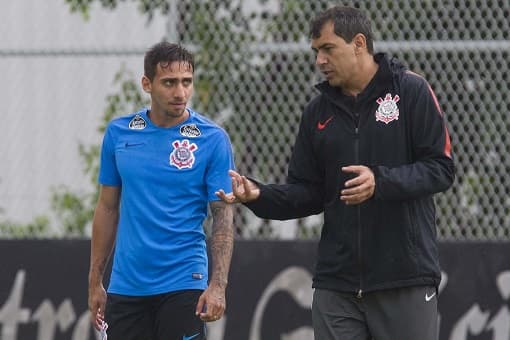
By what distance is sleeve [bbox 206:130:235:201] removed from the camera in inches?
228

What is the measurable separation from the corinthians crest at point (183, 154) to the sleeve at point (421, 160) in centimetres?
110

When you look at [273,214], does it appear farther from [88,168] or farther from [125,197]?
[88,168]

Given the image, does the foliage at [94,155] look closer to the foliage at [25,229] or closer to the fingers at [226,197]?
the foliage at [25,229]

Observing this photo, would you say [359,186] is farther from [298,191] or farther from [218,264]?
[218,264]

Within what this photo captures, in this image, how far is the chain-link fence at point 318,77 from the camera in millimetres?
8367

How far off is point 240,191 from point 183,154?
1.82ft

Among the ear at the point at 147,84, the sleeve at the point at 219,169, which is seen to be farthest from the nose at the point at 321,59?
the ear at the point at 147,84

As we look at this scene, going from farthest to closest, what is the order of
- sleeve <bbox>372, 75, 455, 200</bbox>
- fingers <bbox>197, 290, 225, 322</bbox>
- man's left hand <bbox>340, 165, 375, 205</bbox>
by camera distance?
fingers <bbox>197, 290, 225, 322</bbox> → sleeve <bbox>372, 75, 455, 200</bbox> → man's left hand <bbox>340, 165, 375, 205</bbox>

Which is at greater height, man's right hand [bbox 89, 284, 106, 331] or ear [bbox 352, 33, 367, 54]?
ear [bbox 352, 33, 367, 54]

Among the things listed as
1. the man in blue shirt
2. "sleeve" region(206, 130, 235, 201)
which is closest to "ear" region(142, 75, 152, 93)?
the man in blue shirt

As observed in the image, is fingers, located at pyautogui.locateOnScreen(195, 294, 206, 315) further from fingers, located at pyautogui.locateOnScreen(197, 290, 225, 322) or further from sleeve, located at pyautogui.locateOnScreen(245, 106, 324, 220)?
sleeve, located at pyautogui.locateOnScreen(245, 106, 324, 220)

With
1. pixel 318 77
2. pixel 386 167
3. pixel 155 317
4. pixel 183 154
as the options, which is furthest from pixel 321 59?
pixel 318 77

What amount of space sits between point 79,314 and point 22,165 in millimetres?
1281

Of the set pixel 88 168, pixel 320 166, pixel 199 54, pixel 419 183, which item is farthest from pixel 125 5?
pixel 419 183
